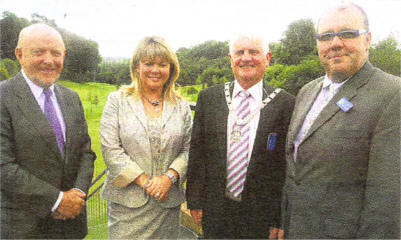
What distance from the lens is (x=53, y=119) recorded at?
2.68 meters

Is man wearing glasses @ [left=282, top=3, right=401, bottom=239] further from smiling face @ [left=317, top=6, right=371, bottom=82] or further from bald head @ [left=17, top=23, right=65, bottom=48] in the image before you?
bald head @ [left=17, top=23, right=65, bottom=48]

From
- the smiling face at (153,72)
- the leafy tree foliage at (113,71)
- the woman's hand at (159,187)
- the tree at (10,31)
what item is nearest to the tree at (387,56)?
the smiling face at (153,72)

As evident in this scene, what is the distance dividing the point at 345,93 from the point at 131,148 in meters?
1.80

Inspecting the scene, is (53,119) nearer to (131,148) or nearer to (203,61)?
(131,148)

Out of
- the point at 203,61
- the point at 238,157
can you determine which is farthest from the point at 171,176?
the point at 203,61

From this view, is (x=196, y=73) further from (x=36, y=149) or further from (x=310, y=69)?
(x=36, y=149)

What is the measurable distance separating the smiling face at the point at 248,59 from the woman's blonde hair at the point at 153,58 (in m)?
0.58

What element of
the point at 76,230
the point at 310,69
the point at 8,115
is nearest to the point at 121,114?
the point at 8,115

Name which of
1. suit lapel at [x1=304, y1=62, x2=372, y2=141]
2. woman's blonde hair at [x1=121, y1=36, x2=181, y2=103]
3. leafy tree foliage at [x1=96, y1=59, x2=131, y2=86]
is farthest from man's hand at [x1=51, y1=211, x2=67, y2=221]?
leafy tree foliage at [x1=96, y1=59, x2=131, y2=86]

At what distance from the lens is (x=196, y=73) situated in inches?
193

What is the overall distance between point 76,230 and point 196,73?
2.80 m

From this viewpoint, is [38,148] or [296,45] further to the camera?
[296,45]

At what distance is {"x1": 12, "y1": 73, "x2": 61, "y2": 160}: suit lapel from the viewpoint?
8.29 feet

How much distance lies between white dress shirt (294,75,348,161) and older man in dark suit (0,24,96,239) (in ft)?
6.00
